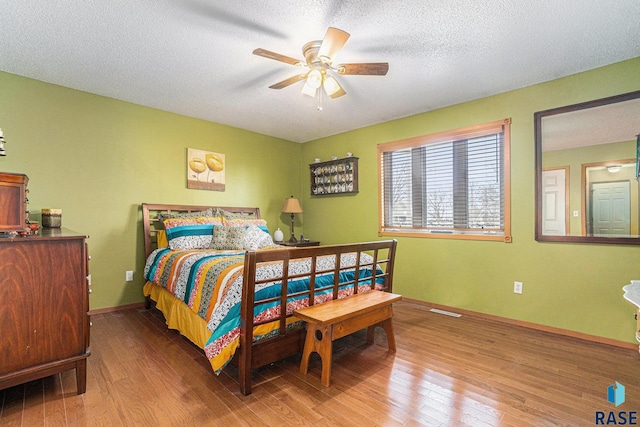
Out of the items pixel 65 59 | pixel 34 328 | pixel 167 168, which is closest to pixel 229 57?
pixel 65 59

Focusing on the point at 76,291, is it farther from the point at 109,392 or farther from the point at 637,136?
the point at 637,136

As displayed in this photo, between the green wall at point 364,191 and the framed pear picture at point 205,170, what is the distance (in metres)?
0.09

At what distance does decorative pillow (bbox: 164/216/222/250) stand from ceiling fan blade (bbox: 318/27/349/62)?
2383 mm

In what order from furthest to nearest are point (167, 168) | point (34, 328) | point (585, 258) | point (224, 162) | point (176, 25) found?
point (224, 162) → point (167, 168) → point (585, 258) → point (176, 25) → point (34, 328)

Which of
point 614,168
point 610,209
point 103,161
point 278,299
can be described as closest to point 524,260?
point 610,209

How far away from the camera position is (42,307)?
1.78 meters

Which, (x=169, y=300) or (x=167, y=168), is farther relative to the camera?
(x=167, y=168)

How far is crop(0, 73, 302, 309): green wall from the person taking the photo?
3.03 meters

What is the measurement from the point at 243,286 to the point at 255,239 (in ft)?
6.36

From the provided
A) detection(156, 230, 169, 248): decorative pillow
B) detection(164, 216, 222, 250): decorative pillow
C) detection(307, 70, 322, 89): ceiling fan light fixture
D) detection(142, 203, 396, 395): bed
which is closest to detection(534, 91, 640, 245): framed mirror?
detection(142, 203, 396, 395): bed

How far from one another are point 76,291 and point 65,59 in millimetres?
2103

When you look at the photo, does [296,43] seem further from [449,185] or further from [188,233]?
[449,185]

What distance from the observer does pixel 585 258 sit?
2814mm

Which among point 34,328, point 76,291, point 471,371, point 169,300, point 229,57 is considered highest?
point 229,57
